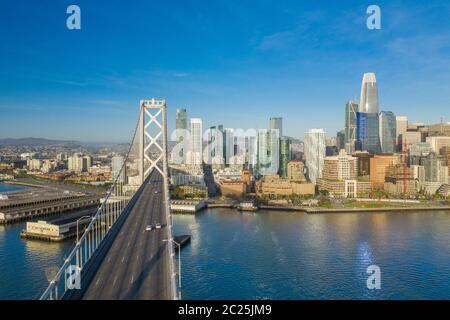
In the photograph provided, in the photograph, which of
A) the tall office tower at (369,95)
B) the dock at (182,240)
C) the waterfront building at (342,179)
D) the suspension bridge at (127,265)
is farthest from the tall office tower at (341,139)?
the suspension bridge at (127,265)

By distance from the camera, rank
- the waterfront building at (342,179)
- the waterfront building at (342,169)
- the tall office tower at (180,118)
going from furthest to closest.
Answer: the tall office tower at (180,118) < the waterfront building at (342,169) < the waterfront building at (342,179)

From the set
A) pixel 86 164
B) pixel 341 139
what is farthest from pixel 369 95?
pixel 86 164

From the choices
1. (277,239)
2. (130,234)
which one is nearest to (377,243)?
(277,239)

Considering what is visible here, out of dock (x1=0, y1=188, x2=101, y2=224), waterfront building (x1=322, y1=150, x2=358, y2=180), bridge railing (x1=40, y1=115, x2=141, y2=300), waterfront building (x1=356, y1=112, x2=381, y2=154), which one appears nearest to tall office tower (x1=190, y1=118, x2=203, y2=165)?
waterfront building (x1=322, y1=150, x2=358, y2=180)

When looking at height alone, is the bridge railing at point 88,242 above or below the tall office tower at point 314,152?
below

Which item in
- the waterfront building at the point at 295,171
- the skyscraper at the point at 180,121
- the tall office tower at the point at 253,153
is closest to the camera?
the waterfront building at the point at 295,171

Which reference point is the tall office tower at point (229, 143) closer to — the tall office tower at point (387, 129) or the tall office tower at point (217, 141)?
the tall office tower at point (217, 141)

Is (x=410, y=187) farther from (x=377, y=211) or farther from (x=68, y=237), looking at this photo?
(x=68, y=237)

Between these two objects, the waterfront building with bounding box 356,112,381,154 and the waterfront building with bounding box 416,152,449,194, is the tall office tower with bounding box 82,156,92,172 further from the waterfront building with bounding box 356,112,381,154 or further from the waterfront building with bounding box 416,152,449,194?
the waterfront building with bounding box 416,152,449,194
